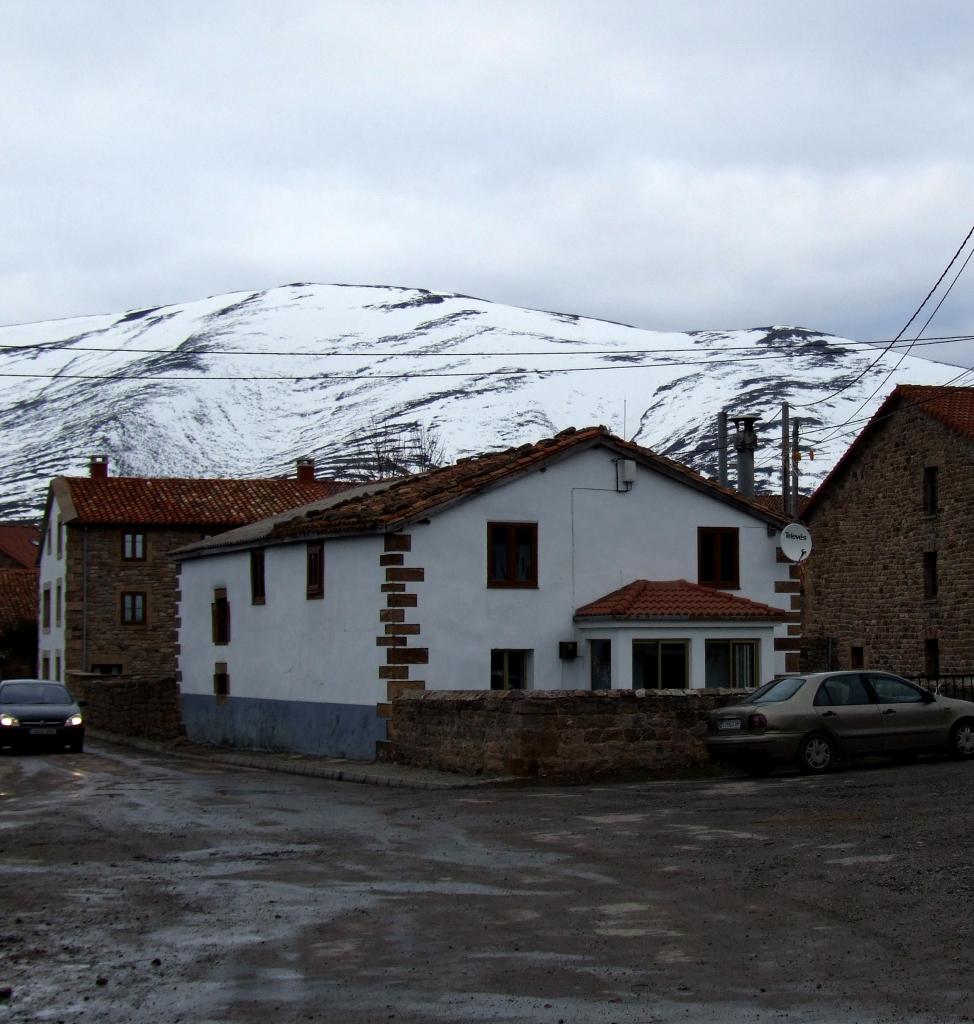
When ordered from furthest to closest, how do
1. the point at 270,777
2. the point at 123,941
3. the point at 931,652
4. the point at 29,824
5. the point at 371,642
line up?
the point at 931,652 < the point at 371,642 < the point at 270,777 < the point at 29,824 < the point at 123,941

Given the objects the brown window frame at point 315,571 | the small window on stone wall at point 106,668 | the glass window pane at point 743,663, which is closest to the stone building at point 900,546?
the glass window pane at point 743,663

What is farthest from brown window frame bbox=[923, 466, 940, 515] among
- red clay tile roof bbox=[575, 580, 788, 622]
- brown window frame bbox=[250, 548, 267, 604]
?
brown window frame bbox=[250, 548, 267, 604]

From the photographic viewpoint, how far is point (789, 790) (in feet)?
61.6

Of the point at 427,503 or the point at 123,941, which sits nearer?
the point at 123,941

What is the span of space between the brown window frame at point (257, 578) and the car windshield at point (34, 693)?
4764mm

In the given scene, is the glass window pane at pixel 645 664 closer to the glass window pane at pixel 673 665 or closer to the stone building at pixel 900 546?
the glass window pane at pixel 673 665

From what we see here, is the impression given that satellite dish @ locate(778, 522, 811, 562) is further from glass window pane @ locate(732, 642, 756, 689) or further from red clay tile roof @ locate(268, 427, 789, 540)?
red clay tile roof @ locate(268, 427, 789, 540)

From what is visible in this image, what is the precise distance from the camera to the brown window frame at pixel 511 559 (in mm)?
27125

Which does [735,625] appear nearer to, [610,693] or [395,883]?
[610,693]

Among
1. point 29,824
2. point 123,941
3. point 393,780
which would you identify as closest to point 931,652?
point 393,780

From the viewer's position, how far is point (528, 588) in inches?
1075

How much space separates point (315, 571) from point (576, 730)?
29.3ft

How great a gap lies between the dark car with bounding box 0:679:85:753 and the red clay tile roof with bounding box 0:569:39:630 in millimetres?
39733

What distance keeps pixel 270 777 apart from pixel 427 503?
5183 millimetres
